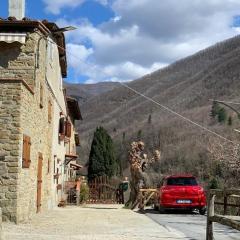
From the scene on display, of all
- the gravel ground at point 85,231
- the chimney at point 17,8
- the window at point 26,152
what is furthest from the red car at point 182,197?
the chimney at point 17,8

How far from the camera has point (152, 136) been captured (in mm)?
89812

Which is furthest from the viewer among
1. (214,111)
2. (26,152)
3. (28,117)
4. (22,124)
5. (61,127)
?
(214,111)

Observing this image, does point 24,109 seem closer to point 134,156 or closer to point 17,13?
point 17,13

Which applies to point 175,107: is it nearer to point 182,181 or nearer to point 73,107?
point 73,107

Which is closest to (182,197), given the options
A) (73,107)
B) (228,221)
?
(228,221)

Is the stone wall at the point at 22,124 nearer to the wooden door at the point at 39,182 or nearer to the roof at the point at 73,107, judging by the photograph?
the wooden door at the point at 39,182

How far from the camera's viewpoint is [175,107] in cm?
11131

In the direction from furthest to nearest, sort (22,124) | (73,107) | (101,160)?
1. (101,160)
2. (73,107)
3. (22,124)

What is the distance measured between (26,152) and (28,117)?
3.71ft

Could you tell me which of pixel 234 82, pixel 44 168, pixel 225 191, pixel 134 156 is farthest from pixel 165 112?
pixel 225 191

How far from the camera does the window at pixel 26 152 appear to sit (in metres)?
16.5

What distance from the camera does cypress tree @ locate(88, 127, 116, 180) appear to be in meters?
55.8

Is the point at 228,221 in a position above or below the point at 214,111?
below

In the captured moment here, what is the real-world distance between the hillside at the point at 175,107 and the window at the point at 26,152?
4621 cm
